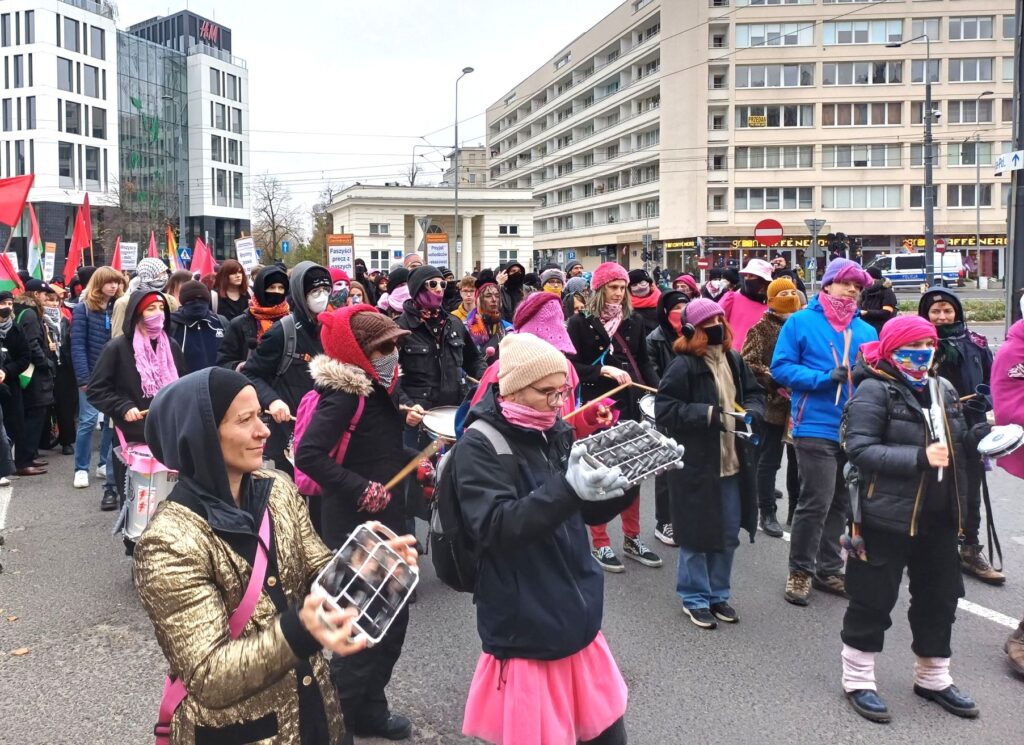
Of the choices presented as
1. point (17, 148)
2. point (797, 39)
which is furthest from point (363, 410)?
point (17, 148)

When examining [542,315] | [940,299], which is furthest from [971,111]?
[542,315]

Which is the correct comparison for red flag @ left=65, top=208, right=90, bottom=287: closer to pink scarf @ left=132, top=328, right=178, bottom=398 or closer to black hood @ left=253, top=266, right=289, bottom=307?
black hood @ left=253, top=266, right=289, bottom=307

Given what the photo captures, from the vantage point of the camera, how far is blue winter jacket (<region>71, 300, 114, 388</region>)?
8219mm

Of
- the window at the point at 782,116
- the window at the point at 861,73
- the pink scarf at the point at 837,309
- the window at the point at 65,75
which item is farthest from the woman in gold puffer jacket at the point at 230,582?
the window at the point at 65,75

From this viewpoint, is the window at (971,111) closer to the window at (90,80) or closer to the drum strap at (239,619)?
the window at (90,80)

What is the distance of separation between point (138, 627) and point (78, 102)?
76905 mm

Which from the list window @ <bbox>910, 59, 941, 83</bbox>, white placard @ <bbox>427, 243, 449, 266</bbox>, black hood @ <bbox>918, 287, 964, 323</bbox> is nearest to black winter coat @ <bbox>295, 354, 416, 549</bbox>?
black hood @ <bbox>918, 287, 964, 323</bbox>

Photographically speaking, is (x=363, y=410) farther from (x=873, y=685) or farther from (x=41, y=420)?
(x=41, y=420)

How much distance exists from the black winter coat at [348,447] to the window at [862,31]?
65422 millimetres

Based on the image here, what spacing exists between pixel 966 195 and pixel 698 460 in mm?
65545

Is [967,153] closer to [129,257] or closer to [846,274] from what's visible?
[129,257]

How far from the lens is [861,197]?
205 feet

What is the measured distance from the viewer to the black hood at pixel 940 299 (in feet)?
19.2

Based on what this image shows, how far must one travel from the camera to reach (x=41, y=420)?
9.58m
